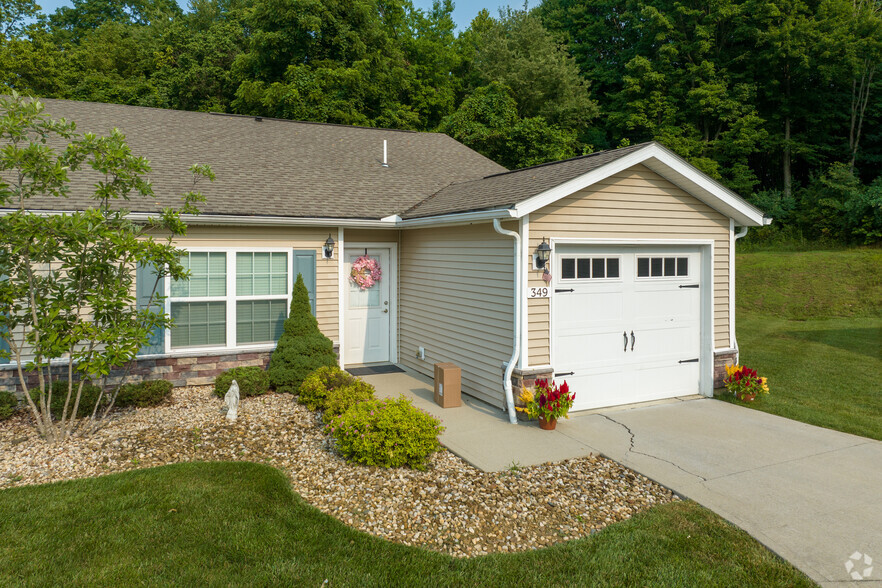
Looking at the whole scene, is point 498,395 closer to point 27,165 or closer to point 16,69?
point 27,165

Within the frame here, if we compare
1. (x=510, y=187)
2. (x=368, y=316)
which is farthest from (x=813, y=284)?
(x=368, y=316)

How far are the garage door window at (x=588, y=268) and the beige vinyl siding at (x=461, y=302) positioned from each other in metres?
0.81

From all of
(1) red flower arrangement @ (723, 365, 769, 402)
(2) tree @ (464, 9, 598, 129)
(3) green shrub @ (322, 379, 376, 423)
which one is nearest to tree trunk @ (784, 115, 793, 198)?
(2) tree @ (464, 9, 598, 129)

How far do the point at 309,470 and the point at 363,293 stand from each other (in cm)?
504

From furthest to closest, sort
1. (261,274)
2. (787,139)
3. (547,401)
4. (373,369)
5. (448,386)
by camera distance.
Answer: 1. (787,139)
2. (373,369)
3. (261,274)
4. (448,386)
5. (547,401)

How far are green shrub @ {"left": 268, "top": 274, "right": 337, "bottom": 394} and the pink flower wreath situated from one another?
144cm

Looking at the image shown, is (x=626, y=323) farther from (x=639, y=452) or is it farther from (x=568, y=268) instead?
(x=639, y=452)

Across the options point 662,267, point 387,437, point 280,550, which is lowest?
point 280,550

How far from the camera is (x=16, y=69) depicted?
22.4 m

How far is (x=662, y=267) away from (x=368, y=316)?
5082 mm

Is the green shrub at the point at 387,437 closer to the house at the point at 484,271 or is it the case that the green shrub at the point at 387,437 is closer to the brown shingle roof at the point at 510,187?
the house at the point at 484,271

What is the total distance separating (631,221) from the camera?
741cm

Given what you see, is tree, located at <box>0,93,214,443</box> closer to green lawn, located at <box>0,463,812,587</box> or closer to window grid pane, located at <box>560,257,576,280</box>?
green lawn, located at <box>0,463,812,587</box>

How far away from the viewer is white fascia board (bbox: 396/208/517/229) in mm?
6475
